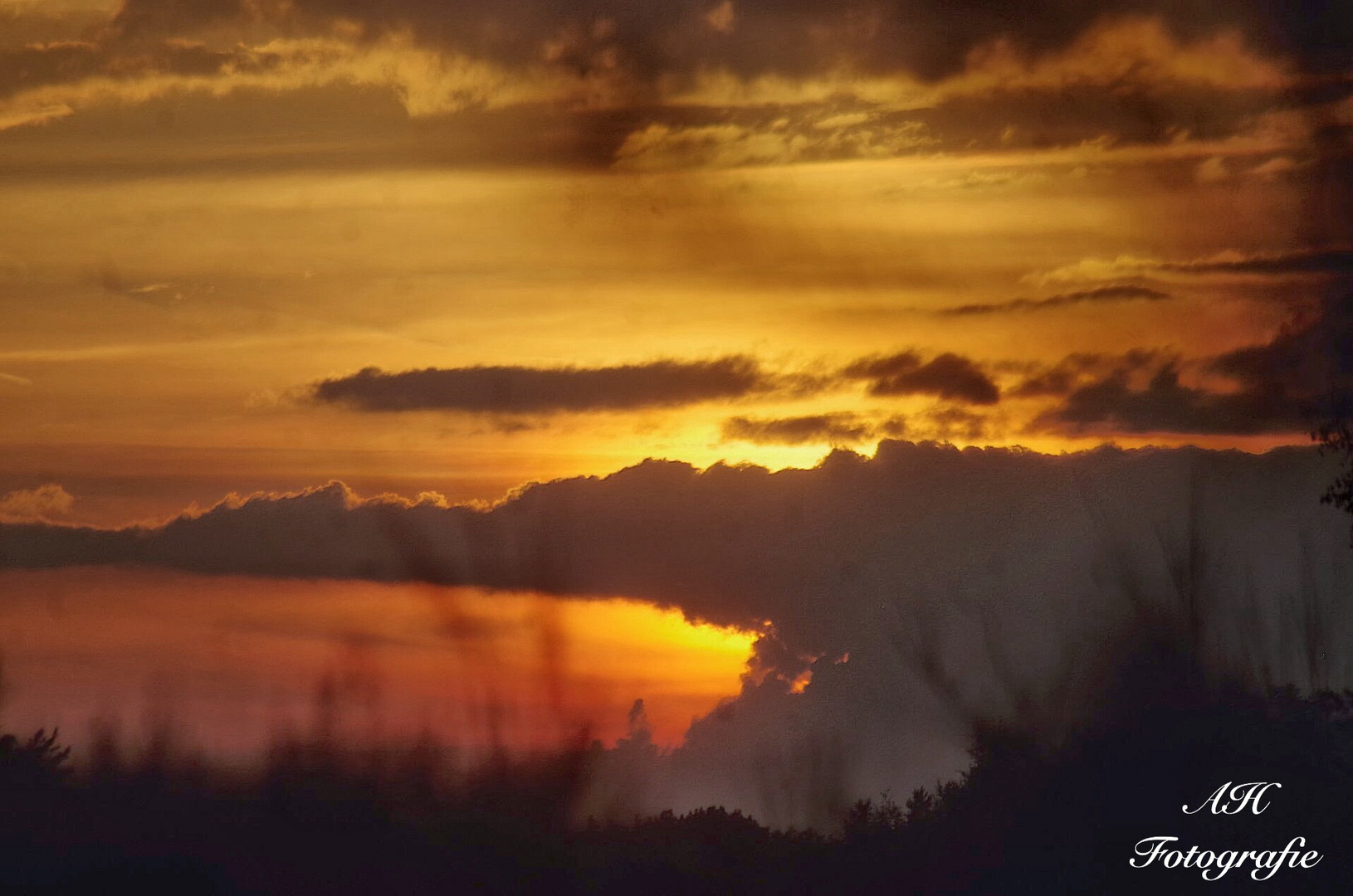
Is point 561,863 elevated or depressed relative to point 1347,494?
depressed

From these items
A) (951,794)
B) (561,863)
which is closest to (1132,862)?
(951,794)

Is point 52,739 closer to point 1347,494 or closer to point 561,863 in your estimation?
point 561,863

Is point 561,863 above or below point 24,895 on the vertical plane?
below

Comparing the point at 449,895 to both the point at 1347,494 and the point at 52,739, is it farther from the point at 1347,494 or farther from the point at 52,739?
the point at 1347,494

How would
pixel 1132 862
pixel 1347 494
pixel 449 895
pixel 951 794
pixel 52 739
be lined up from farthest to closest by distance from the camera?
1. pixel 449 895
2. pixel 951 794
3. pixel 1132 862
4. pixel 52 739
5. pixel 1347 494

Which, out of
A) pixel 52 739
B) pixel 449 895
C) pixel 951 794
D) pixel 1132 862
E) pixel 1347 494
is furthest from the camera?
pixel 449 895

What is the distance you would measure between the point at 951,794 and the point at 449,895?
4135 centimetres

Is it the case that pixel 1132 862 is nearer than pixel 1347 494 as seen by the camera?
No

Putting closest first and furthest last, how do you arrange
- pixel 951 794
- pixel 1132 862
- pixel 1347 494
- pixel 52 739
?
pixel 1347 494
pixel 52 739
pixel 1132 862
pixel 951 794

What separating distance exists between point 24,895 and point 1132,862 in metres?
73.6

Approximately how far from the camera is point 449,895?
119500mm

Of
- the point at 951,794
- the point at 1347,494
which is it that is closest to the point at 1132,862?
the point at 951,794

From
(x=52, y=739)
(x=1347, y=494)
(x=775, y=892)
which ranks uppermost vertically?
(x=1347, y=494)

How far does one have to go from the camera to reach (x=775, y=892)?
388ft
